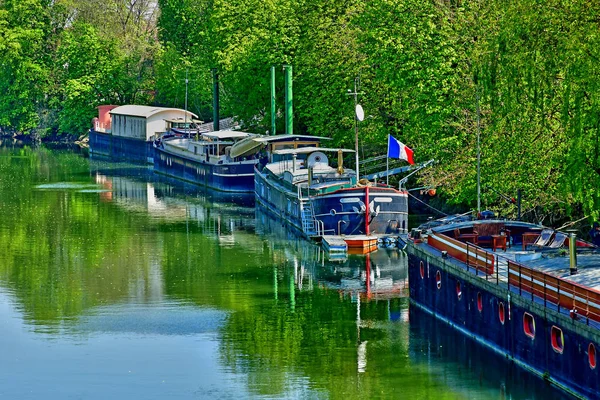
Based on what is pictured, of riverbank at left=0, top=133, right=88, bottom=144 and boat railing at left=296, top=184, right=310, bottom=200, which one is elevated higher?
riverbank at left=0, top=133, right=88, bottom=144

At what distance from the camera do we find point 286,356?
4306 centimetres

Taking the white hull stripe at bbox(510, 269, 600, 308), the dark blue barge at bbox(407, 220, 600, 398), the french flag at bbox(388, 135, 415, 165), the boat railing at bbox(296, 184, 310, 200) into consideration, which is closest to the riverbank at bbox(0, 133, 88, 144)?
the boat railing at bbox(296, 184, 310, 200)

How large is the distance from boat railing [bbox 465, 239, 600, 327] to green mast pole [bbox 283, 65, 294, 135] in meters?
56.3

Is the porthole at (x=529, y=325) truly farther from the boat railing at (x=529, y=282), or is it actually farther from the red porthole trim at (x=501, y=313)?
the red porthole trim at (x=501, y=313)

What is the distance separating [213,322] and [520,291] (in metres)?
14.1

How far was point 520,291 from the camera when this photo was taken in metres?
38.7

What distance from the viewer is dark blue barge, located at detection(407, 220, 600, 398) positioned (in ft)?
113

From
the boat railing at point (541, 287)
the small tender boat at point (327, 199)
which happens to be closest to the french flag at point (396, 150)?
the small tender boat at point (327, 199)

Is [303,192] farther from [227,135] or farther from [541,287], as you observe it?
[541,287]

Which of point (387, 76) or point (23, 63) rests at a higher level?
point (23, 63)

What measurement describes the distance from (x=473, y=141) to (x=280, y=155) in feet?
96.2

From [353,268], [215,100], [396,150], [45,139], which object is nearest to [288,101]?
[215,100]

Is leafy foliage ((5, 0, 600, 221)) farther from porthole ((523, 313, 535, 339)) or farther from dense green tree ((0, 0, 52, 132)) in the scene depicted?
porthole ((523, 313, 535, 339))

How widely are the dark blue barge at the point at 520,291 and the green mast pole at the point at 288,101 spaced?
160ft
